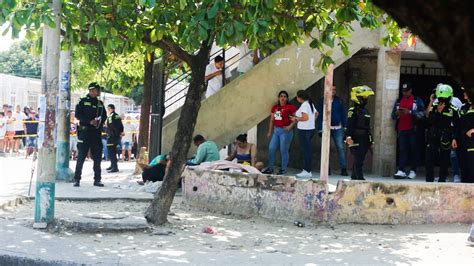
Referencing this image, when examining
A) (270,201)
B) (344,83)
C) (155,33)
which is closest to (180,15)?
(155,33)

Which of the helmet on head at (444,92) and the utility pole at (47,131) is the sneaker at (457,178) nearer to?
the helmet on head at (444,92)

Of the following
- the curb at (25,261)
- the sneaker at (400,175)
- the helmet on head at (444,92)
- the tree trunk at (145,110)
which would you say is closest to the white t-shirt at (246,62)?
the tree trunk at (145,110)

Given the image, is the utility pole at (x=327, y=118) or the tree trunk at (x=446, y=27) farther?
the utility pole at (x=327, y=118)

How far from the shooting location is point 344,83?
13.9 m

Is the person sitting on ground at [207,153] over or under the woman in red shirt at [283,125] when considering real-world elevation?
under

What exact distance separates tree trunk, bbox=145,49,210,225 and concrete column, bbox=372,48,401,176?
4999mm

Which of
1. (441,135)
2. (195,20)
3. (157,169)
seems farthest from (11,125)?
(195,20)

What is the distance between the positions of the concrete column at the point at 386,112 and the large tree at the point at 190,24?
13.4ft

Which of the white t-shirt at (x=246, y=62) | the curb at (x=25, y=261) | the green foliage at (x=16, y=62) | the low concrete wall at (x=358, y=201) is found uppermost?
the green foliage at (x=16, y=62)

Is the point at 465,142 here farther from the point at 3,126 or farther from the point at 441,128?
the point at 3,126

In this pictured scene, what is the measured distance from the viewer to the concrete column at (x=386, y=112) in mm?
11914

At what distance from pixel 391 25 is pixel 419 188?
254cm

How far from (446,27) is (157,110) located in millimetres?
10611

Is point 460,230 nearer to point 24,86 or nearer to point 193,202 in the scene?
point 193,202
